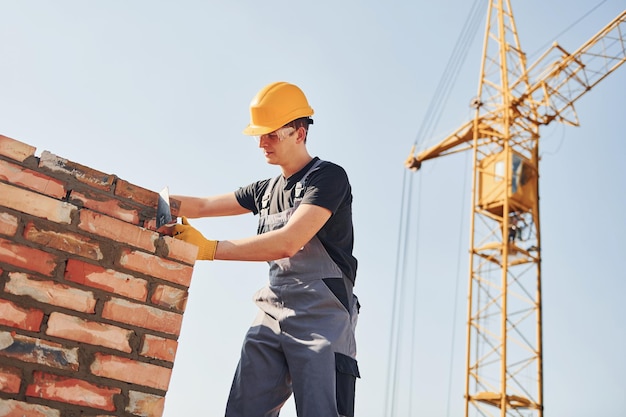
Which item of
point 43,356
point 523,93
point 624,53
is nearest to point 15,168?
point 43,356

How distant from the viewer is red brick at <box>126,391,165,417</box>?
6.40ft

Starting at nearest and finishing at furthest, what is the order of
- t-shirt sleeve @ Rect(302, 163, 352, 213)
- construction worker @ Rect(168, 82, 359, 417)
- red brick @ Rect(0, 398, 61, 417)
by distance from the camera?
red brick @ Rect(0, 398, 61, 417) → construction worker @ Rect(168, 82, 359, 417) → t-shirt sleeve @ Rect(302, 163, 352, 213)

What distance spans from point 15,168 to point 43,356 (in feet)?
1.84

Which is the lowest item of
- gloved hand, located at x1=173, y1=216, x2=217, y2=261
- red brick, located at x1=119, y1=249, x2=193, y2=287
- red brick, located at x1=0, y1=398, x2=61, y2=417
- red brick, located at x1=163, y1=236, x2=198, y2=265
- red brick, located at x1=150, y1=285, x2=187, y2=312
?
red brick, located at x1=0, y1=398, x2=61, y2=417

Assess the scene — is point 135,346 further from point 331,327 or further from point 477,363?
point 477,363

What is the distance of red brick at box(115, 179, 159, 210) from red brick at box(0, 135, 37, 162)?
0.28 meters

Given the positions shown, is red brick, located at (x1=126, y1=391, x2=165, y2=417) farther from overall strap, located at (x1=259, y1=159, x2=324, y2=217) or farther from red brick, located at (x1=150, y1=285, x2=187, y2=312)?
overall strap, located at (x1=259, y1=159, x2=324, y2=217)

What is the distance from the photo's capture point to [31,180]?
77.5 inches

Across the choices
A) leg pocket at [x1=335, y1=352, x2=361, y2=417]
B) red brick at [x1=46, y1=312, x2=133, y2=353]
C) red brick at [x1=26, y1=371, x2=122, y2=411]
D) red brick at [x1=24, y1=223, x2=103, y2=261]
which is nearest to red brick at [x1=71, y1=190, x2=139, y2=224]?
red brick at [x1=24, y1=223, x2=103, y2=261]

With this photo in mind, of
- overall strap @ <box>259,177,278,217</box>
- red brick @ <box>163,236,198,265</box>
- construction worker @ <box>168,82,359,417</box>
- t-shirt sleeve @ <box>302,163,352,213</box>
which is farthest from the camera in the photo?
overall strap @ <box>259,177,278,217</box>

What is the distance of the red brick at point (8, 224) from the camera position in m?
1.87

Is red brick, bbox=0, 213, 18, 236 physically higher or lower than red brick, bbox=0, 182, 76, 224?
lower

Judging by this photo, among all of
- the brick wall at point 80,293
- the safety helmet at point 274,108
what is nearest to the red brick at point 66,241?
the brick wall at point 80,293

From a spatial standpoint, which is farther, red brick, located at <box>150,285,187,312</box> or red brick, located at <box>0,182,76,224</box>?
red brick, located at <box>150,285,187,312</box>
